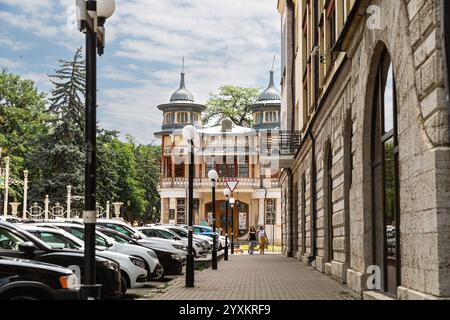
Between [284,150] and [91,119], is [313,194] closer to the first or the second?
[284,150]

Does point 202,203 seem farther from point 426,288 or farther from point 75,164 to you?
point 426,288

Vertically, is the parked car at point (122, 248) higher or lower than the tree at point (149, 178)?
lower

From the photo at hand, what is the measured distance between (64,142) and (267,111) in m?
28.3

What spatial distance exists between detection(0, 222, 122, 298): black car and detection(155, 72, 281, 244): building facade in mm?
58428

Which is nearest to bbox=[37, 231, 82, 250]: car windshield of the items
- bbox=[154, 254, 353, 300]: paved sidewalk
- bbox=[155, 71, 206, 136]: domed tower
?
bbox=[154, 254, 353, 300]: paved sidewalk

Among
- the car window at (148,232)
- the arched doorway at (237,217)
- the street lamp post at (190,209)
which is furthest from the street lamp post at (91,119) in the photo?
the arched doorway at (237,217)

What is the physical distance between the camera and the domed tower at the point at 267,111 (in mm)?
81250

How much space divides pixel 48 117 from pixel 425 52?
55.0 meters

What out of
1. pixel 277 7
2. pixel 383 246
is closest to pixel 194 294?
pixel 383 246

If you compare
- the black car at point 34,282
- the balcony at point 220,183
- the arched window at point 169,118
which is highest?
the arched window at point 169,118

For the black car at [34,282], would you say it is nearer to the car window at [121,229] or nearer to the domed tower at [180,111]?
the car window at [121,229]

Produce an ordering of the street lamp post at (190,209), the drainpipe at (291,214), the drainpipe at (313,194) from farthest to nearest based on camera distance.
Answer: the drainpipe at (291,214) → the drainpipe at (313,194) → the street lamp post at (190,209)

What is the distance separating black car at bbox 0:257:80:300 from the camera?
8.54m

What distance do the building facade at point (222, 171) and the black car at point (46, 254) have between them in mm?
58428
